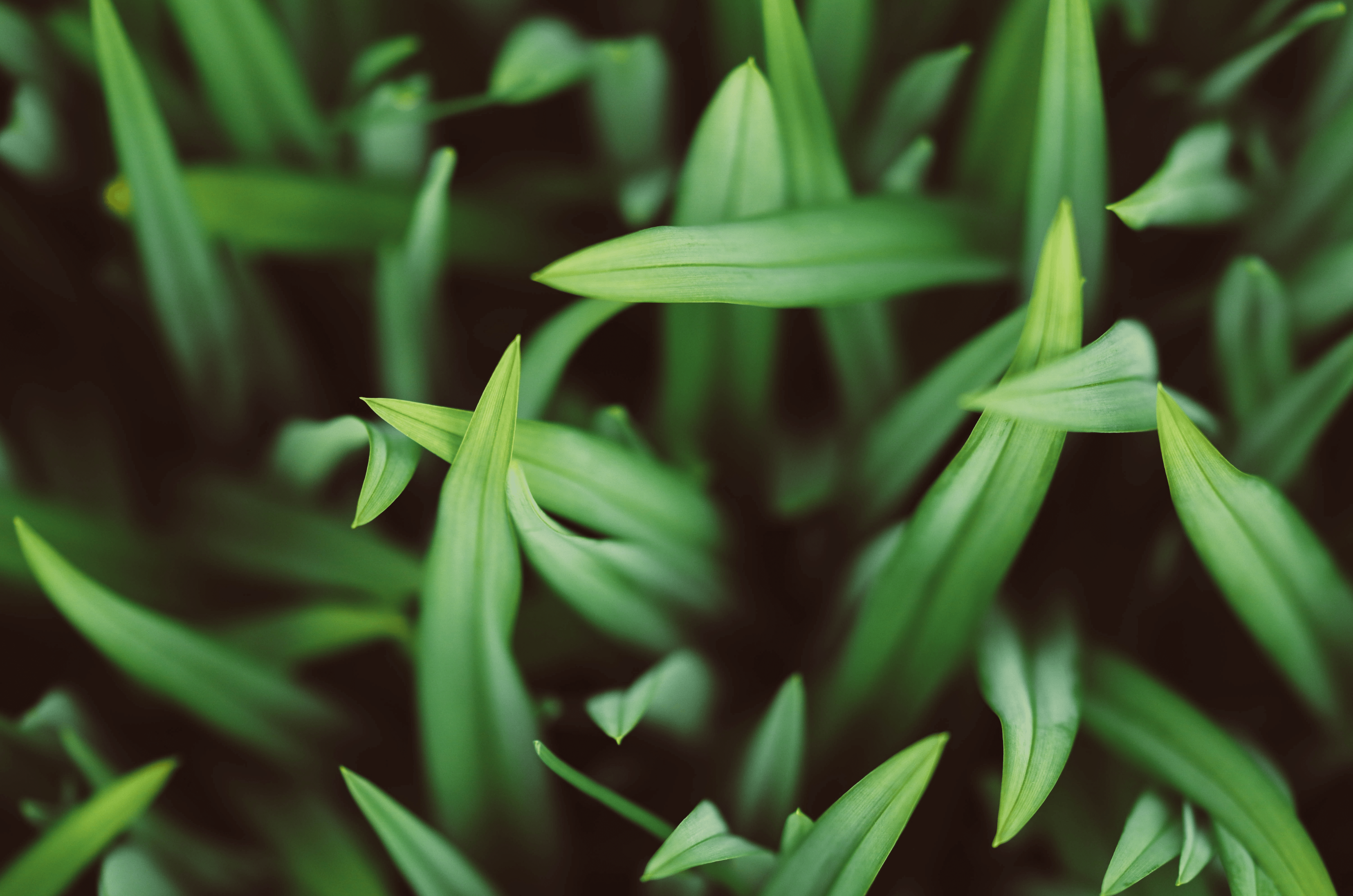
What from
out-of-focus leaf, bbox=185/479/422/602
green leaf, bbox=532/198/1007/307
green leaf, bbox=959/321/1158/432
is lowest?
out-of-focus leaf, bbox=185/479/422/602

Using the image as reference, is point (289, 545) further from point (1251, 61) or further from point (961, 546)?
point (1251, 61)

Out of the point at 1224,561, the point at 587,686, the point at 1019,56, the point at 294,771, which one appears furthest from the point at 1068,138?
the point at 294,771

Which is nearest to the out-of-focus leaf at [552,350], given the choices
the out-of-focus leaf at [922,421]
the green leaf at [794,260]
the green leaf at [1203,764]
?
the green leaf at [794,260]

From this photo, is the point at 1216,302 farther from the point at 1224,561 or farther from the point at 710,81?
the point at 710,81

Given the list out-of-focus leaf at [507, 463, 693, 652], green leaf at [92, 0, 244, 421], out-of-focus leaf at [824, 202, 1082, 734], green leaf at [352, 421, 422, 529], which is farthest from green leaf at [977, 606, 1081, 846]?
green leaf at [92, 0, 244, 421]

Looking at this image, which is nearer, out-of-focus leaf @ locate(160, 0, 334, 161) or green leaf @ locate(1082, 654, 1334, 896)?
green leaf @ locate(1082, 654, 1334, 896)

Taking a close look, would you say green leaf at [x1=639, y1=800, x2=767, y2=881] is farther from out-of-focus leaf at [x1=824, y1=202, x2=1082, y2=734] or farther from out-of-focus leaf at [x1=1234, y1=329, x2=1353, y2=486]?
out-of-focus leaf at [x1=1234, y1=329, x2=1353, y2=486]

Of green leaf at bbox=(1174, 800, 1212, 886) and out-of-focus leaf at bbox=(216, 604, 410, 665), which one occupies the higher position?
out-of-focus leaf at bbox=(216, 604, 410, 665)
